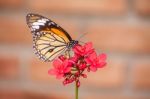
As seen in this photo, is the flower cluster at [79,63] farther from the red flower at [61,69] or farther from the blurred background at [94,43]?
the blurred background at [94,43]

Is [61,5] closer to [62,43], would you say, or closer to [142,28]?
[142,28]

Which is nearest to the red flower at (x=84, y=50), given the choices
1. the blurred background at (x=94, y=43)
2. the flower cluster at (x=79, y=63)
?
the flower cluster at (x=79, y=63)

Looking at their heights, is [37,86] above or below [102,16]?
below

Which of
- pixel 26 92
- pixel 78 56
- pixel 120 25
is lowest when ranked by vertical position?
pixel 78 56

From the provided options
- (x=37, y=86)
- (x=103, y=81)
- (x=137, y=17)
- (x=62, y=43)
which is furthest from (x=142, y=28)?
(x=62, y=43)

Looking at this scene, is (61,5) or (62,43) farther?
(61,5)

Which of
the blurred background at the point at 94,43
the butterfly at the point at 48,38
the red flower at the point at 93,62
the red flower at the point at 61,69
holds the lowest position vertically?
the red flower at the point at 61,69

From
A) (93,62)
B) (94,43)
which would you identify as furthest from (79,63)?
(94,43)
